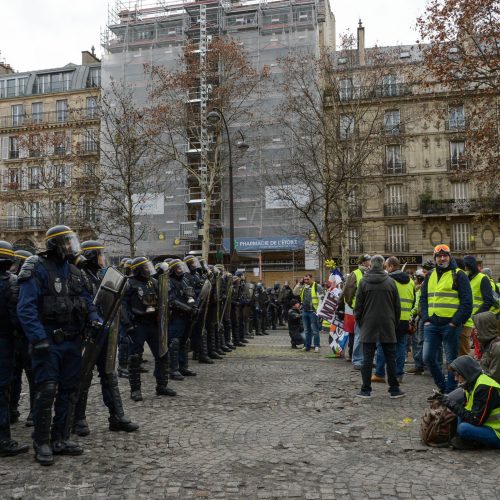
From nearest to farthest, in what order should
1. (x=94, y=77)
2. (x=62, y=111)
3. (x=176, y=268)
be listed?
(x=176, y=268), (x=62, y=111), (x=94, y=77)

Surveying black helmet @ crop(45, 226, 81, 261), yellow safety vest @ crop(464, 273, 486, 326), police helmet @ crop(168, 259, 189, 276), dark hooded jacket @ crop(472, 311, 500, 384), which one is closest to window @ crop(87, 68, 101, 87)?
police helmet @ crop(168, 259, 189, 276)

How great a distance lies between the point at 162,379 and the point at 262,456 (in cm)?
292

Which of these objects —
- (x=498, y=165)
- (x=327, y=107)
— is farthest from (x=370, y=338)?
(x=327, y=107)

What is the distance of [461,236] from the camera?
36.5 meters

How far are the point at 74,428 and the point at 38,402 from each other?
111 cm

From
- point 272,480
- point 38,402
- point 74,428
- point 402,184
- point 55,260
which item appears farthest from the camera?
point 402,184

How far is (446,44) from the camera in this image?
1661 cm

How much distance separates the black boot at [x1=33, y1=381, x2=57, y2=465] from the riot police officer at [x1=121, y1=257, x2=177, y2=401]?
2204mm

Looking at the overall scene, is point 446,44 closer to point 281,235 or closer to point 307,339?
point 307,339

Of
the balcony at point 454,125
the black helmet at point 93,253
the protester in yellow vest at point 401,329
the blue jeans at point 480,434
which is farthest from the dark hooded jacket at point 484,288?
the balcony at point 454,125

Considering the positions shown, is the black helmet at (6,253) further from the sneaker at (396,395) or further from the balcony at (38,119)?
the balcony at (38,119)

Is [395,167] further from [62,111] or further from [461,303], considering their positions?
[461,303]

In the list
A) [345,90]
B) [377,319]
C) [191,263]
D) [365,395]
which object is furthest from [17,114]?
[365,395]

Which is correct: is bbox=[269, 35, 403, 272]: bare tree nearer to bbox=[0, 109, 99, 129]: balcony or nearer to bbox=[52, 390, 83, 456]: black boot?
bbox=[52, 390, 83, 456]: black boot
